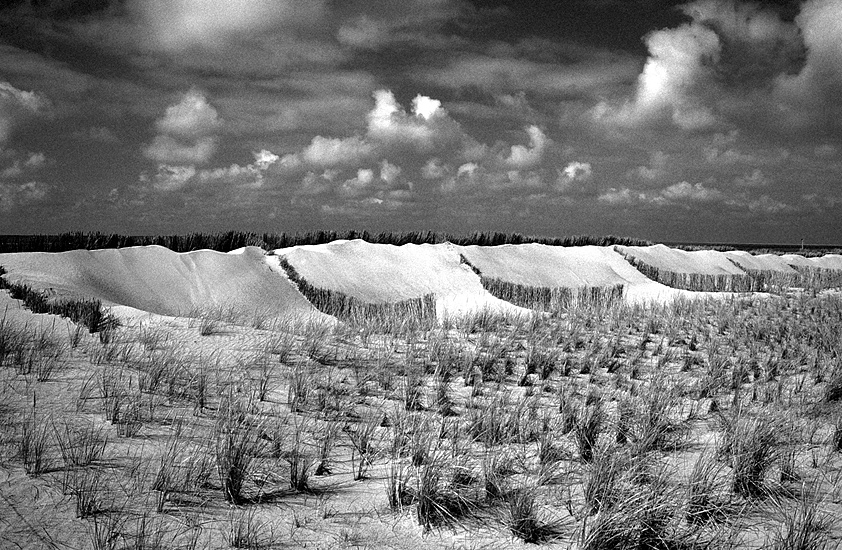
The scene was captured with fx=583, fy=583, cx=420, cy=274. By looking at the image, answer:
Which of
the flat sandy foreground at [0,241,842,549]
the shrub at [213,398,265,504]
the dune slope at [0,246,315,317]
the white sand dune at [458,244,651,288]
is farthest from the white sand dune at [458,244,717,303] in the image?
the shrub at [213,398,265,504]

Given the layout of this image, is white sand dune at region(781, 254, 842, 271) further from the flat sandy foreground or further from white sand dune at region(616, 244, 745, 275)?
the flat sandy foreground

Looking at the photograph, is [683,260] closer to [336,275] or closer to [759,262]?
[759,262]

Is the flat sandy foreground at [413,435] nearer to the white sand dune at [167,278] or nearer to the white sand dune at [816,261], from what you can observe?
the white sand dune at [167,278]

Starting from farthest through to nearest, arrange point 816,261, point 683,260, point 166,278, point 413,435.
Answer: point 816,261, point 683,260, point 166,278, point 413,435

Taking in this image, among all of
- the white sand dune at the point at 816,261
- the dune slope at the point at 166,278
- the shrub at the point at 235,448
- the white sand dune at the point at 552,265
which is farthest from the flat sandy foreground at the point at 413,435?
the white sand dune at the point at 816,261

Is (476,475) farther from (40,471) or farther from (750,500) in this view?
(40,471)

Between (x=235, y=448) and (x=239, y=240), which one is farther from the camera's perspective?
(x=239, y=240)

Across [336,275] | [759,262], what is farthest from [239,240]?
[759,262]
